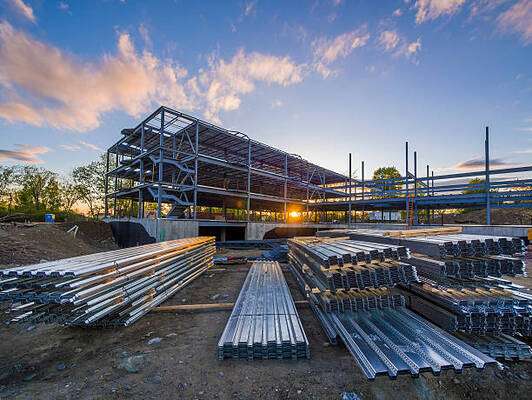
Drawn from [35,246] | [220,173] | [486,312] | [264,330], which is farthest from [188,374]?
[220,173]

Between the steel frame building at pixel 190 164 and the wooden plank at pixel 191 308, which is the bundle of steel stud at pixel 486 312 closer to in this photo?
the wooden plank at pixel 191 308

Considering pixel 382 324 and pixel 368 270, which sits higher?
pixel 368 270

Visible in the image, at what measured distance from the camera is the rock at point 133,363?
9.85 feet

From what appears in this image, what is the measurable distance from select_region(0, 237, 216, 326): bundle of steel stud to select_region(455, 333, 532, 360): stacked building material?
5.21m

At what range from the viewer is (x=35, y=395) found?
2564mm

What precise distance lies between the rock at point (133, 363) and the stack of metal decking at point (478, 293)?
13.8 feet

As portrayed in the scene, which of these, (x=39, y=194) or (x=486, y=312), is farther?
(x=39, y=194)

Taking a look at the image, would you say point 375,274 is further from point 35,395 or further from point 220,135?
point 220,135

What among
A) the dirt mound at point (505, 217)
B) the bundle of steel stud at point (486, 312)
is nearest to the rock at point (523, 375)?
the bundle of steel stud at point (486, 312)

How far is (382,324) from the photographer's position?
346 cm

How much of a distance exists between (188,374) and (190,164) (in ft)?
62.5

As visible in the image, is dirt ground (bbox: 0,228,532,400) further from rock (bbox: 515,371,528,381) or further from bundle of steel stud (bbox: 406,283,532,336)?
bundle of steel stud (bbox: 406,283,532,336)

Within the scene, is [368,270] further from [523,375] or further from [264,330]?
[523,375]

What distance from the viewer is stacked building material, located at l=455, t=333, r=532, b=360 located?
10.1 feet
